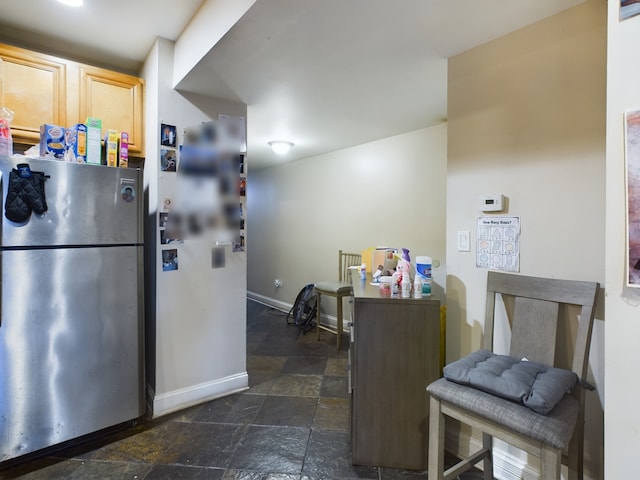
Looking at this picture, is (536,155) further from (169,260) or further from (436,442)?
(169,260)

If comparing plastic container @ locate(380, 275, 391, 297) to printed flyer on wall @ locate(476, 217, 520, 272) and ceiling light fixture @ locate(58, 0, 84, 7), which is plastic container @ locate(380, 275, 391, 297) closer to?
printed flyer on wall @ locate(476, 217, 520, 272)

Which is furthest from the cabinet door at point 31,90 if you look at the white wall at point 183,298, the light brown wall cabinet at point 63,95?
the white wall at point 183,298

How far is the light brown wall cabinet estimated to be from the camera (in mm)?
1825

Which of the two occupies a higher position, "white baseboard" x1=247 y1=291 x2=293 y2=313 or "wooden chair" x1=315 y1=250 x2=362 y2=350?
"wooden chair" x1=315 y1=250 x2=362 y2=350

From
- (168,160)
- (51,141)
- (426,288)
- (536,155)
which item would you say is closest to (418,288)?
(426,288)

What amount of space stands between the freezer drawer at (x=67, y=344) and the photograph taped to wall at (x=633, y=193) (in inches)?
86.3

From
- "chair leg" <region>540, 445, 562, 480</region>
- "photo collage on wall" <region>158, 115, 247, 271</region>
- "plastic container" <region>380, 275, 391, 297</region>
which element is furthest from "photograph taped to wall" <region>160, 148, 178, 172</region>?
"chair leg" <region>540, 445, 562, 480</region>

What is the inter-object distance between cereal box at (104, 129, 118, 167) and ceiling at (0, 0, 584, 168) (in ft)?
1.77

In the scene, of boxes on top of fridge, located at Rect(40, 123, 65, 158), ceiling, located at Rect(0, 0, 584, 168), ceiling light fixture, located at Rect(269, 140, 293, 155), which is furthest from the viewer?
ceiling light fixture, located at Rect(269, 140, 293, 155)

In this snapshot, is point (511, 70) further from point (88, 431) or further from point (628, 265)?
point (88, 431)

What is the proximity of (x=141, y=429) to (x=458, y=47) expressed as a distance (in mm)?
2856

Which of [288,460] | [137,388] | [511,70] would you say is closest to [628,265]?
[511,70]

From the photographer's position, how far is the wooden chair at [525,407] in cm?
99

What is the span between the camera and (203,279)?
2.23 meters
